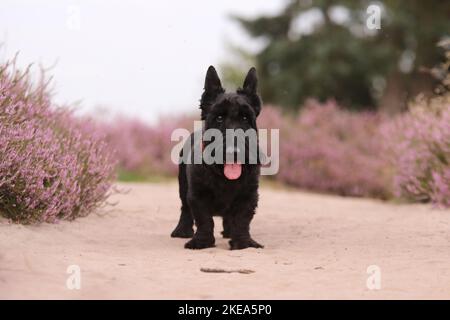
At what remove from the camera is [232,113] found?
20.0 ft

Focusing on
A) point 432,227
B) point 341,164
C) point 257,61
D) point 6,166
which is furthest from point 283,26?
point 6,166

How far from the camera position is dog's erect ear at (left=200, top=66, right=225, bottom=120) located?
646 centimetres

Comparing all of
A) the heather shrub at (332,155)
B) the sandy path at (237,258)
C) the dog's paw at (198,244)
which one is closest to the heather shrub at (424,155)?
the sandy path at (237,258)

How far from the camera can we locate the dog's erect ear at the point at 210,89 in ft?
21.2

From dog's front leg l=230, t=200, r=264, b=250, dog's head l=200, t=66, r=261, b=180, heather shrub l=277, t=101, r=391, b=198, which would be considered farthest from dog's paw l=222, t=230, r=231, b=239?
heather shrub l=277, t=101, r=391, b=198

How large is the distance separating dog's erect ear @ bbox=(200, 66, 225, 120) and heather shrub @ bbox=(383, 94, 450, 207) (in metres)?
4.65

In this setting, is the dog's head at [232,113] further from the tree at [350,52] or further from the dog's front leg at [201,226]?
the tree at [350,52]

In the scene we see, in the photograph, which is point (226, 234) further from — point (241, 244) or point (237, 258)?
point (237, 258)

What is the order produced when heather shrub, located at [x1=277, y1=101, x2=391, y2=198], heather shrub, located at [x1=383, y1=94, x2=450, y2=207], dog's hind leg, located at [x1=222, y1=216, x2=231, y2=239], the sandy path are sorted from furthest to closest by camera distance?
heather shrub, located at [x1=277, y1=101, x2=391, y2=198]
heather shrub, located at [x1=383, y1=94, x2=450, y2=207]
dog's hind leg, located at [x1=222, y1=216, x2=231, y2=239]
the sandy path

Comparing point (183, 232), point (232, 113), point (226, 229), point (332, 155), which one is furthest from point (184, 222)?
point (332, 155)

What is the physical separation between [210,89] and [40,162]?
6.67ft

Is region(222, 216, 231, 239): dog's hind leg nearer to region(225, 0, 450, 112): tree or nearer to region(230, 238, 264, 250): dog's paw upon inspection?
region(230, 238, 264, 250): dog's paw
